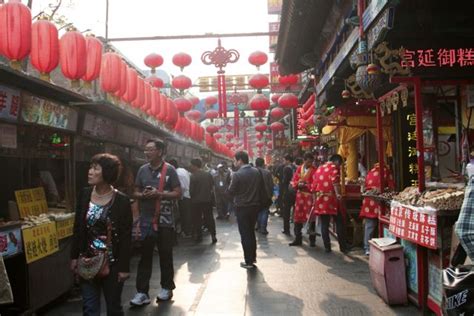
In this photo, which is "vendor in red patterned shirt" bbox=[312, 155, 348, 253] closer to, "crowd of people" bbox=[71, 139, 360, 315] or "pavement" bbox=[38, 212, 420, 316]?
"crowd of people" bbox=[71, 139, 360, 315]

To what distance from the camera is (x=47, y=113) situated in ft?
21.4

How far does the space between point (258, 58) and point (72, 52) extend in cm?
748

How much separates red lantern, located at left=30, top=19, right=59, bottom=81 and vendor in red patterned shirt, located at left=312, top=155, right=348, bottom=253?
547 cm

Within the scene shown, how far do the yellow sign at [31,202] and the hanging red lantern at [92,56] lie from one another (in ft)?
6.73

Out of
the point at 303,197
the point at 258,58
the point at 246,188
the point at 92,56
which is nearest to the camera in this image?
the point at 92,56

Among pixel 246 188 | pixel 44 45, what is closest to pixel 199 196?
pixel 246 188

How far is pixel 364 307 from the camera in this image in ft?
19.5

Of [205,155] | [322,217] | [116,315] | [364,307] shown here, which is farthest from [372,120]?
[205,155]

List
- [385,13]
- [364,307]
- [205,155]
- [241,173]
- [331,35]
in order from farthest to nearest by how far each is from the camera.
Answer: [205,155] → [331,35] → [241,173] → [364,307] → [385,13]

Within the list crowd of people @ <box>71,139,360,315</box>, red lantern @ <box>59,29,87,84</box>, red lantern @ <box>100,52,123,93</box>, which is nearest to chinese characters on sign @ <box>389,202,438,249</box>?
crowd of people @ <box>71,139,360,315</box>

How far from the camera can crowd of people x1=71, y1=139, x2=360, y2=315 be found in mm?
4102

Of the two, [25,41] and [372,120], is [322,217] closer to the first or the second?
[372,120]

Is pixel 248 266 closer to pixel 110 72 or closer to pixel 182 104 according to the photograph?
pixel 110 72

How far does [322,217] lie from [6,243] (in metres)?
6.05
